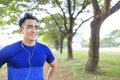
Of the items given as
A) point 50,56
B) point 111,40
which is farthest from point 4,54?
point 111,40

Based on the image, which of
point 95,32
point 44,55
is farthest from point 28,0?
point 44,55

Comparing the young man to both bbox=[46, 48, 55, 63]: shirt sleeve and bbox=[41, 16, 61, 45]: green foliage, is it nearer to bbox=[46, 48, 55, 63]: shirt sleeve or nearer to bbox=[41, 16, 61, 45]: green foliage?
bbox=[46, 48, 55, 63]: shirt sleeve

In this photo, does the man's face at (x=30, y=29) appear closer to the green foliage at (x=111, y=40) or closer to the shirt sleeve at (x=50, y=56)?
the shirt sleeve at (x=50, y=56)

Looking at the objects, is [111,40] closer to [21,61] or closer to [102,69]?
[102,69]

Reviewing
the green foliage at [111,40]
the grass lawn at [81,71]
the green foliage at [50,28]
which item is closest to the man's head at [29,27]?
the grass lawn at [81,71]

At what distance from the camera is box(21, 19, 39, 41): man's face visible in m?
4.02

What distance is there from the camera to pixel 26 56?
3.95 metres

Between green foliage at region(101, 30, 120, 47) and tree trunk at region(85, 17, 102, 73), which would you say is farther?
green foliage at region(101, 30, 120, 47)

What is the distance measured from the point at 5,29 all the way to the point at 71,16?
1672 cm

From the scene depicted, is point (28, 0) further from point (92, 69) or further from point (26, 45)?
point (26, 45)

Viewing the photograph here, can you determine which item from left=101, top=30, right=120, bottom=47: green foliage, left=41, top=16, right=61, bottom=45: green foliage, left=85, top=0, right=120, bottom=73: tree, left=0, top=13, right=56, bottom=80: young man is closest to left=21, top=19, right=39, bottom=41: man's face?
left=0, top=13, right=56, bottom=80: young man

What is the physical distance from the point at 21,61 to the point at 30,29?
17.2 inches

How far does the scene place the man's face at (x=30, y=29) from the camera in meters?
4.02

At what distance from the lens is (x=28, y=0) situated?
84.4ft
